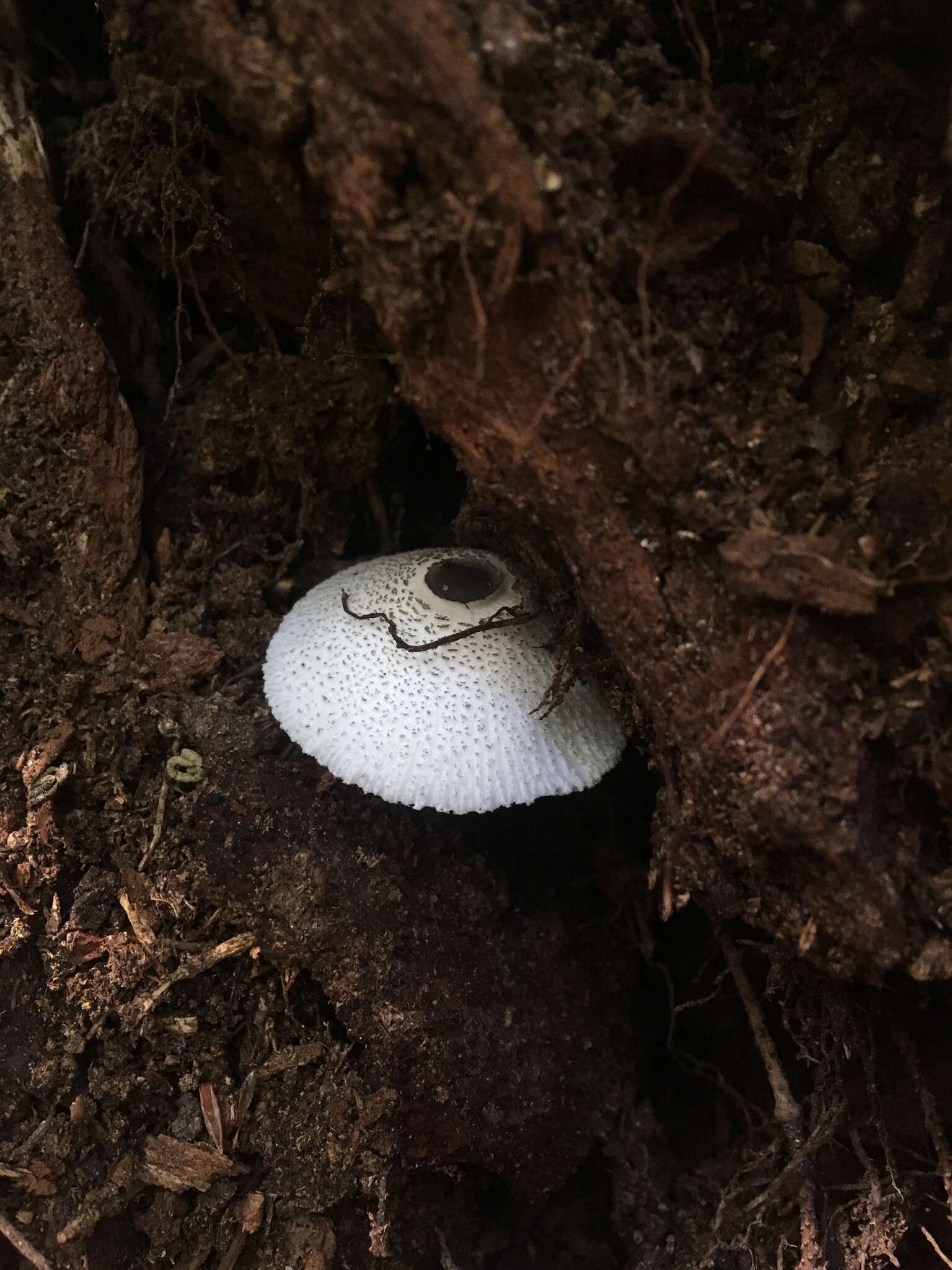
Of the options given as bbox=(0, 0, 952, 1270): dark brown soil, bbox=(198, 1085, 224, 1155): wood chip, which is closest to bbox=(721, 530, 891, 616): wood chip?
bbox=(0, 0, 952, 1270): dark brown soil

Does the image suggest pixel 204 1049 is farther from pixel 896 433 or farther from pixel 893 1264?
pixel 896 433

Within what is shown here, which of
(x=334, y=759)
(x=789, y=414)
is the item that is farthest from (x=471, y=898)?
(x=789, y=414)

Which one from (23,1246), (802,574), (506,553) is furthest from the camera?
(506,553)

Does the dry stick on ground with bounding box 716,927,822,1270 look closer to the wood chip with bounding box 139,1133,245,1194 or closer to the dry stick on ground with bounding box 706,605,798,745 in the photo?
the dry stick on ground with bounding box 706,605,798,745

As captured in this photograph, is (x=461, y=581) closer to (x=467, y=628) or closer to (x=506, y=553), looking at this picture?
(x=467, y=628)

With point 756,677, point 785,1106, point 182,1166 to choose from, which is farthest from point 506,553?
point 182,1166

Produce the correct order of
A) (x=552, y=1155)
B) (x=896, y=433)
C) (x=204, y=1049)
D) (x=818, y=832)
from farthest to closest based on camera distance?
(x=552, y=1155) → (x=204, y=1049) → (x=896, y=433) → (x=818, y=832)
